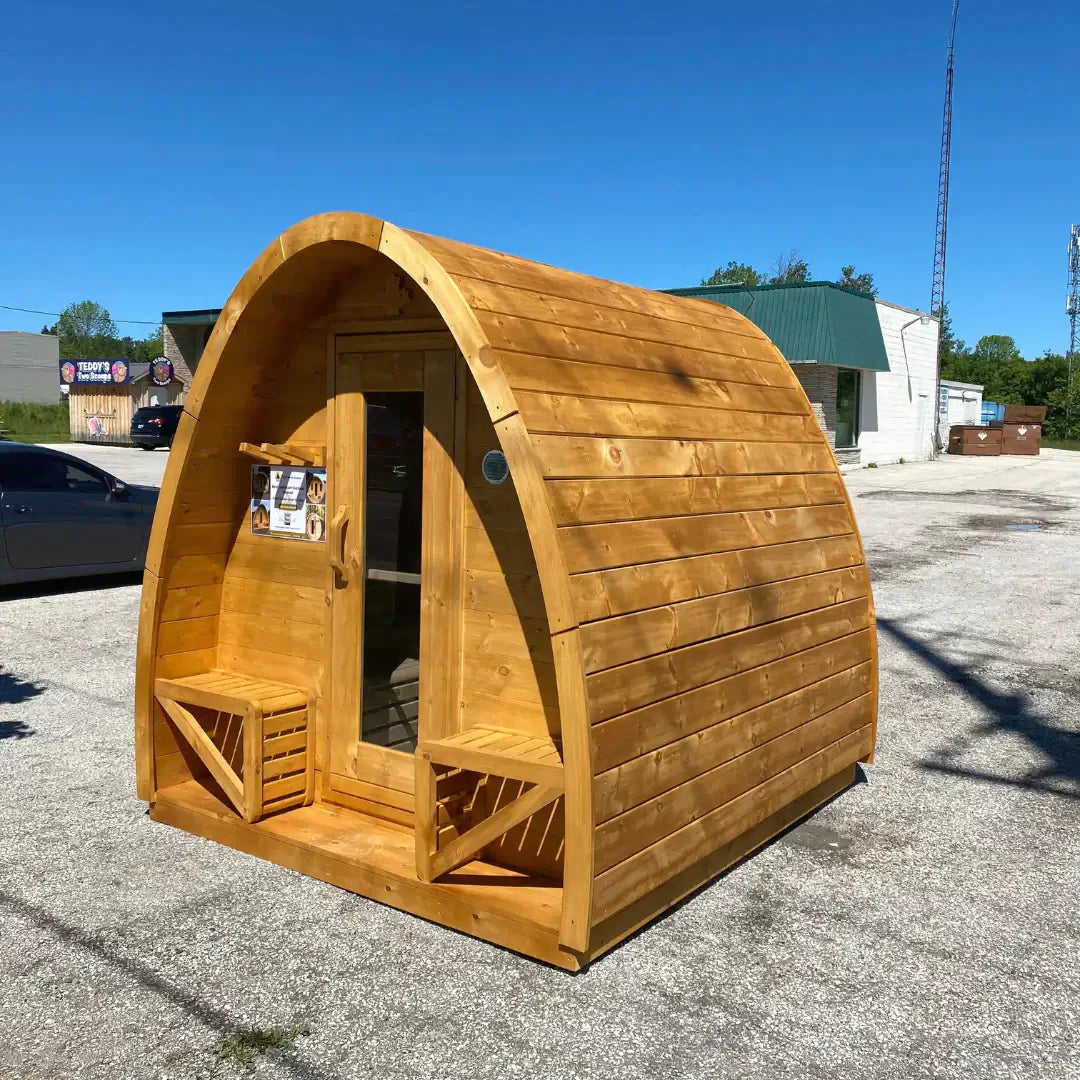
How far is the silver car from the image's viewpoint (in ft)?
32.7

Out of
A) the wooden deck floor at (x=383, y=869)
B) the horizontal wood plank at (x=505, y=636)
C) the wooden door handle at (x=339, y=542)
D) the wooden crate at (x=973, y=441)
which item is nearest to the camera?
the wooden deck floor at (x=383, y=869)

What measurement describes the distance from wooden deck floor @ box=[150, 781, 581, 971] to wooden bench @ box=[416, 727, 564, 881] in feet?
0.41

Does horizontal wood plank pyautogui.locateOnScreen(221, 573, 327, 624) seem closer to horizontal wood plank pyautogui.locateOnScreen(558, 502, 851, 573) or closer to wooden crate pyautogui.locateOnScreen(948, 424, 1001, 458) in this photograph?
horizontal wood plank pyautogui.locateOnScreen(558, 502, 851, 573)

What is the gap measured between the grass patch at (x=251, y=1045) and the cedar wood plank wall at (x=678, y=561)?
41.8 inches

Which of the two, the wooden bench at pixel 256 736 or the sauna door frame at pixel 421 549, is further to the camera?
the wooden bench at pixel 256 736

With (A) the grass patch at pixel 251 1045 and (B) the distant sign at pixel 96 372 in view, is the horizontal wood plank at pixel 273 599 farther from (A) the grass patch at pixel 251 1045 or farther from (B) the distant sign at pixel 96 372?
(B) the distant sign at pixel 96 372

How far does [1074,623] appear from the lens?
10.1m

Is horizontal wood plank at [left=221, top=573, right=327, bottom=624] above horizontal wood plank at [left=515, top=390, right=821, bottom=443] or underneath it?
underneath

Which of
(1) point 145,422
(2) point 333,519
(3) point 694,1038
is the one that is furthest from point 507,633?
(1) point 145,422

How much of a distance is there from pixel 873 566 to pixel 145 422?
25.7 metres

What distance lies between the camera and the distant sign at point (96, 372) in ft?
120

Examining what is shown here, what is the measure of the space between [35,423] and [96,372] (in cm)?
942

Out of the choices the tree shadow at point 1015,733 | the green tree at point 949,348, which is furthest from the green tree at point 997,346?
the tree shadow at point 1015,733

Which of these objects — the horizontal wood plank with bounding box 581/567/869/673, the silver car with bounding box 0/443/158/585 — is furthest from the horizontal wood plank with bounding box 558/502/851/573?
the silver car with bounding box 0/443/158/585
